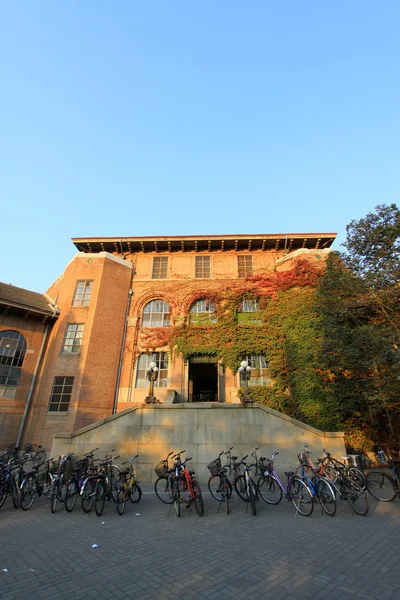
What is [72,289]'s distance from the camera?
1973cm

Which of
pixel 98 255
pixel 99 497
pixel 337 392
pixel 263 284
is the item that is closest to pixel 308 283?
pixel 263 284

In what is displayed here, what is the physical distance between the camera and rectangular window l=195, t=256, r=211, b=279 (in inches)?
854

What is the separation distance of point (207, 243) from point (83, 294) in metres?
9.38

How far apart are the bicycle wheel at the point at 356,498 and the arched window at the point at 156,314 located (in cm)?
1421

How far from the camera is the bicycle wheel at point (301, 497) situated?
7.32 m

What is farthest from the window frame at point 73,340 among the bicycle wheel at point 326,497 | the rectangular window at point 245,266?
the bicycle wheel at point 326,497

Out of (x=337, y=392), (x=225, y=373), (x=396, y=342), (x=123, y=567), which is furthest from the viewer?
(x=225, y=373)

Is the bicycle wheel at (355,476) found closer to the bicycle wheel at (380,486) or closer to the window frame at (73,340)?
the bicycle wheel at (380,486)

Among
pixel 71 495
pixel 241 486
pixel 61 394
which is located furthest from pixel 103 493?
pixel 61 394

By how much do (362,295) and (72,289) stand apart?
17017mm

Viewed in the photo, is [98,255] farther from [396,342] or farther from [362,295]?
[396,342]

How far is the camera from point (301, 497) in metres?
7.55

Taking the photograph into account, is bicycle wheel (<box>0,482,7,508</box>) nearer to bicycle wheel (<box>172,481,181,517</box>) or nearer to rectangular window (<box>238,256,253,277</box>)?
bicycle wheel (<box>172,481,181,517</box>)

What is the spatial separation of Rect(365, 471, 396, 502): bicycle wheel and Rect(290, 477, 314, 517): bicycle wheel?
2578 millimetres
